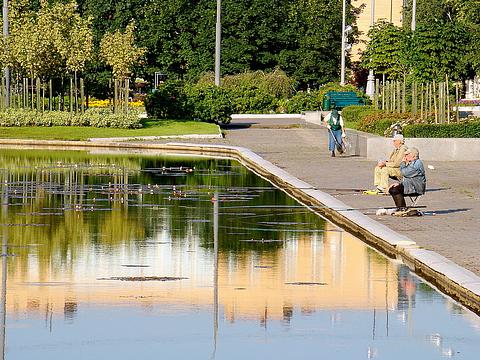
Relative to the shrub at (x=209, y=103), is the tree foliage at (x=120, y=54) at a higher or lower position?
higher

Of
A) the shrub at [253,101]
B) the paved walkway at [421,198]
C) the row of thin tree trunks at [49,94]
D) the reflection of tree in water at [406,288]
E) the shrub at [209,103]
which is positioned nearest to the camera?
the reflection of tree in water at [406,288]

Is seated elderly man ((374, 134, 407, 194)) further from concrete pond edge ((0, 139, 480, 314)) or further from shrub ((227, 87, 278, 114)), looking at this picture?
shrub ((227, 87, 278, 114))

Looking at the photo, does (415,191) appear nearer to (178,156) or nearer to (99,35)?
(178,156)

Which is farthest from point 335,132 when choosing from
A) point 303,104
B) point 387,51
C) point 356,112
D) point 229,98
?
point 303,104

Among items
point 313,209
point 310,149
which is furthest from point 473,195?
point 310,149

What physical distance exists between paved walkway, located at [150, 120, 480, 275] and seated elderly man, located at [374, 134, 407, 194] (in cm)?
31

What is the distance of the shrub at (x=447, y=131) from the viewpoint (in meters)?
37.8

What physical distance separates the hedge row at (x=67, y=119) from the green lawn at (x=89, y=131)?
843mm

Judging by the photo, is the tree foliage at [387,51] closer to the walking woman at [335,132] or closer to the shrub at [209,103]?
the shrub at [209,103]

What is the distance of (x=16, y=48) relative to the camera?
55125 millimetres

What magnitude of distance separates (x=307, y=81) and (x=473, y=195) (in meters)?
63.5

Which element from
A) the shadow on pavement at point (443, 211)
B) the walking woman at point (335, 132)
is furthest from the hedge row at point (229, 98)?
the shadow on pavement at point (443, 211)

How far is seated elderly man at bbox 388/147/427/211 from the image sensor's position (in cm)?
2056

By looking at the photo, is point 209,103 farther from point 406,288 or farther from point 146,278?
point 406,288
